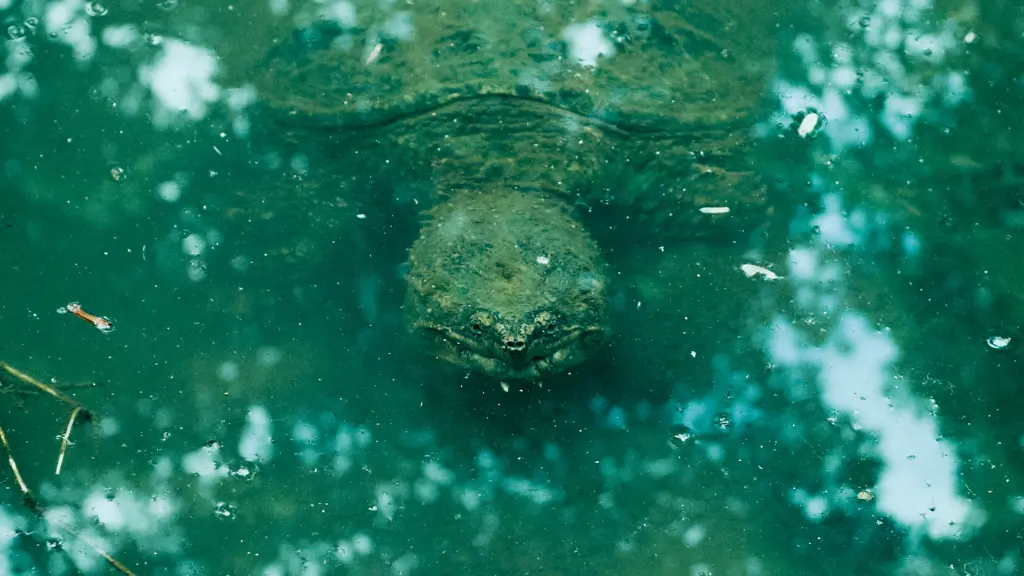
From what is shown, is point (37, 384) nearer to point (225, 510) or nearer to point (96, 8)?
point (225, 510)

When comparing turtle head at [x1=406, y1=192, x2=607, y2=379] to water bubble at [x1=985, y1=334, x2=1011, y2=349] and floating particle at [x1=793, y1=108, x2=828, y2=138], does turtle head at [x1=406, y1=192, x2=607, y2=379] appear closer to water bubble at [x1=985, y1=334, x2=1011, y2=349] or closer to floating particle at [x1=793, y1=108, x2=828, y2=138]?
floating particle at [x1=793, y1=108, x2=828, y2=138]

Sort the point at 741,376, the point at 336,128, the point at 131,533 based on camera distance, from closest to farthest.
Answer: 1. the point at 131,533
2. the point at 741,376
3. the point at 336,128

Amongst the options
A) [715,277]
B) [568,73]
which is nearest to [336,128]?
[568,73]


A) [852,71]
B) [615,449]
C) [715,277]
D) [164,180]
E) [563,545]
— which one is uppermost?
[852,71]

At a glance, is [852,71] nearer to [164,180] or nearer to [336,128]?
[336,128]

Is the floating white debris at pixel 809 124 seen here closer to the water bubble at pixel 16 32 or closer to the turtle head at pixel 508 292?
the turtle head at pixel 508 292
